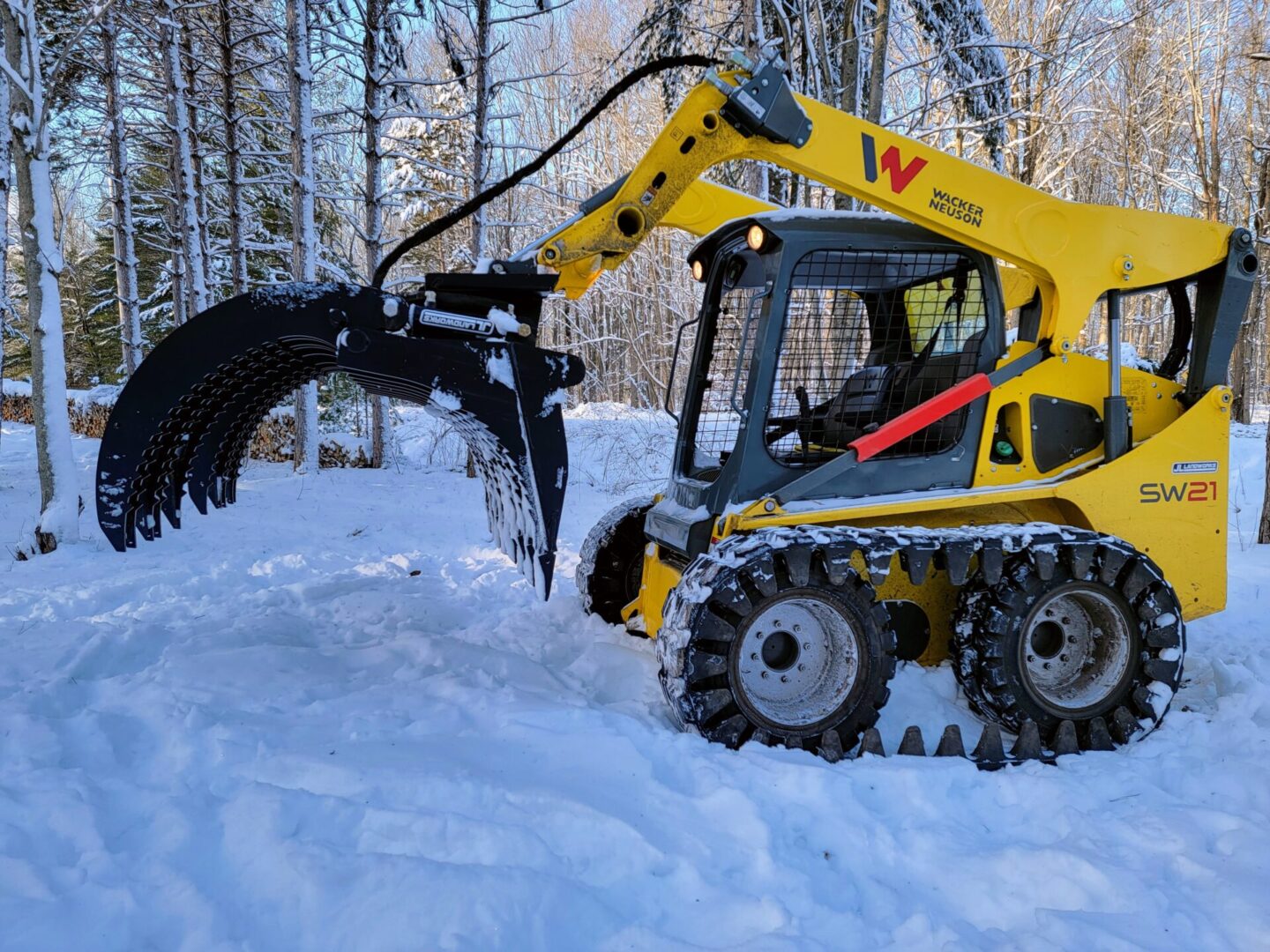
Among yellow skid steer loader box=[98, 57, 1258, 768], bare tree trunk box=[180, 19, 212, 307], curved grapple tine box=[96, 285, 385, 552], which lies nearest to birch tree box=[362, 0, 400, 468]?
bare tree trunk box=[180, 19, 212, 307]

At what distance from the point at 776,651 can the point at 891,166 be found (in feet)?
6.90

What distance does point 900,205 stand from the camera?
11.5 feet

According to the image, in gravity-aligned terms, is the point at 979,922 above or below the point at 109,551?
below

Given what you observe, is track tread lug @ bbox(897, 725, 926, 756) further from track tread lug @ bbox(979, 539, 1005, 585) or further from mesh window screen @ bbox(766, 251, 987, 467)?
mesh window screen @ bbox(766, 251, 987, 467)

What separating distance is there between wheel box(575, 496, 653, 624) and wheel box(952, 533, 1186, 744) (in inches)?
72.2

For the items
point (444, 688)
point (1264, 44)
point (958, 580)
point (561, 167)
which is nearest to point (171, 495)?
point (444, 688)

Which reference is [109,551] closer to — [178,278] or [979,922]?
[979,922]

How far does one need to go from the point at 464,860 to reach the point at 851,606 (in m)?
1.77

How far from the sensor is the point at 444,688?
345 centimetres

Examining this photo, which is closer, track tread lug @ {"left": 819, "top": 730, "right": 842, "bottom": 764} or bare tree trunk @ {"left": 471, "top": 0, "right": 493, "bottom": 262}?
track tread lug @ {"left": 819, "top": 730, "right": 842, "bottom": 764}

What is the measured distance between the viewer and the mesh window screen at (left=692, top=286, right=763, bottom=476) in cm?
Result: 377

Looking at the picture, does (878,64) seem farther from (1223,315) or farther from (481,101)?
(1223,315)

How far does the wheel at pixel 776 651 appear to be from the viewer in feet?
10.1

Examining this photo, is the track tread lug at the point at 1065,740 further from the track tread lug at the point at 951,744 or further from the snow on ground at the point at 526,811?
the track tread lug at the point at 951,744
